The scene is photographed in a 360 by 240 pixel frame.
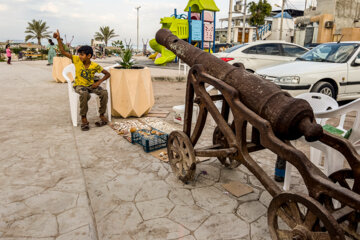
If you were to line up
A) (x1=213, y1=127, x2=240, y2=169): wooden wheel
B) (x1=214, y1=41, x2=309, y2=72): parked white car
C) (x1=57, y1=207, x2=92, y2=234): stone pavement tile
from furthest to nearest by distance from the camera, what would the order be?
(x1=214, y1=41, x2=309, y2=72): parked white car < (x1=213, y1=127, x2=240, y2=169): wooden wheel < (x1=57, y1=207, x2=92, y2=234): stone pavement tile

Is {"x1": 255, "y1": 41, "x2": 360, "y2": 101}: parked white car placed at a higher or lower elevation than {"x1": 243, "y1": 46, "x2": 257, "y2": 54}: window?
lower

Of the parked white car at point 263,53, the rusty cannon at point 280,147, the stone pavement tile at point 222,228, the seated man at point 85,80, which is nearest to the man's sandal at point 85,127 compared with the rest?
the seated man at point 85,80

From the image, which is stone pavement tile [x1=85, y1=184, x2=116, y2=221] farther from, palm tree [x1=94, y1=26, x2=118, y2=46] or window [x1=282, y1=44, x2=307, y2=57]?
palm tree [x1=94, y1=26, x2=118, y2=46]

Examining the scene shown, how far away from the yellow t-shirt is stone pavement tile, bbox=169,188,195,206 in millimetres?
3105

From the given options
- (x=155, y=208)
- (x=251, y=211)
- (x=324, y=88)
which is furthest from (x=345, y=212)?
(x=324, y=88)

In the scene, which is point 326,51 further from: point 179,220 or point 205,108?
point 179,220

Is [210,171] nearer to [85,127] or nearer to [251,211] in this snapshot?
[251,211]

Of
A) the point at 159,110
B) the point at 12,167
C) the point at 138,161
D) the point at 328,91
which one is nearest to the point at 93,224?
the point at 138,161

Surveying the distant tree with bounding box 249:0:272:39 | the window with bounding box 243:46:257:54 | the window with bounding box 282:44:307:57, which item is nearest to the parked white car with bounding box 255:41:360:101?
the window with bounding box 282:44:307:57

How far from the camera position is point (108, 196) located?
2840mm

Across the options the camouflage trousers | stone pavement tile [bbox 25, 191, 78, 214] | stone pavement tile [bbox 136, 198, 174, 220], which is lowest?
stone pavement tile [bbox 136, 198, 174, 220]

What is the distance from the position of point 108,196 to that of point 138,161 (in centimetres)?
91

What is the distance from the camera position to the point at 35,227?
2.30 meters

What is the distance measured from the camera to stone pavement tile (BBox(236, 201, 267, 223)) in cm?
254
